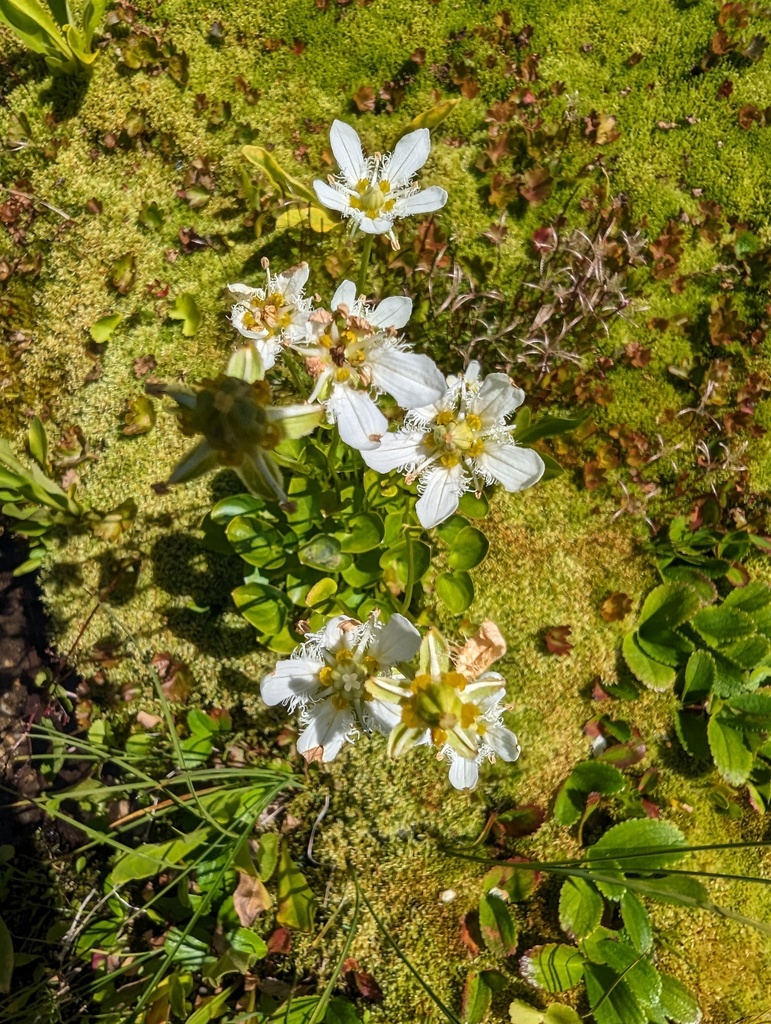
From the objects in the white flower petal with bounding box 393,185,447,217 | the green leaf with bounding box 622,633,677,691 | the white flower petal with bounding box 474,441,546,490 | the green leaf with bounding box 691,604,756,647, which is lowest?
the green leaf with bounding box 622,633,677,691

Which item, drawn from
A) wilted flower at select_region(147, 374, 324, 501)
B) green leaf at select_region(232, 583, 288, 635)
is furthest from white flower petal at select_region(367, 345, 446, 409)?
green leaf at select_region(232, 583, 288, 635)

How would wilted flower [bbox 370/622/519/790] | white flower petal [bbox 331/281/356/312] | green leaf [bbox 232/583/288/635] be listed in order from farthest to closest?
green leaf [bbox 232/583/288/635]
white flower petal [bbox 331/281/356/312]
wilted flower [bbox 370/622/519/790]

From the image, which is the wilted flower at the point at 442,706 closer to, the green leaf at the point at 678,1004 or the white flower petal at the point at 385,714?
the white flower petal at the point at 385,714

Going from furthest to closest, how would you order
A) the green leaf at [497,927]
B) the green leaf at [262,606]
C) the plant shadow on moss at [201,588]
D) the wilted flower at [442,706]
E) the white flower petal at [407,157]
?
1. the plant shadow on moss at [201,588]
2. the green leaf at [497,927]
3. the green leaf at [262,606]
4. the white flower petal at [407,157]
5. the wilted flower at [442,706]

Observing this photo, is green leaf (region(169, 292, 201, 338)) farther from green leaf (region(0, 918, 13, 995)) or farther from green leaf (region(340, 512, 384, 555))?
green leaf (region(0, 918, 13, 995))

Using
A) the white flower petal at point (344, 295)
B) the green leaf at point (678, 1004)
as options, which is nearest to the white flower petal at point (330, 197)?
the white flower petal at point (344, 295)

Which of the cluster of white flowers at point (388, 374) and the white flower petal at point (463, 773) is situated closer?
the cluster of white flowers at point (388, 374)

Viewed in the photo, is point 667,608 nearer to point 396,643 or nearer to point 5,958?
point 396,643
